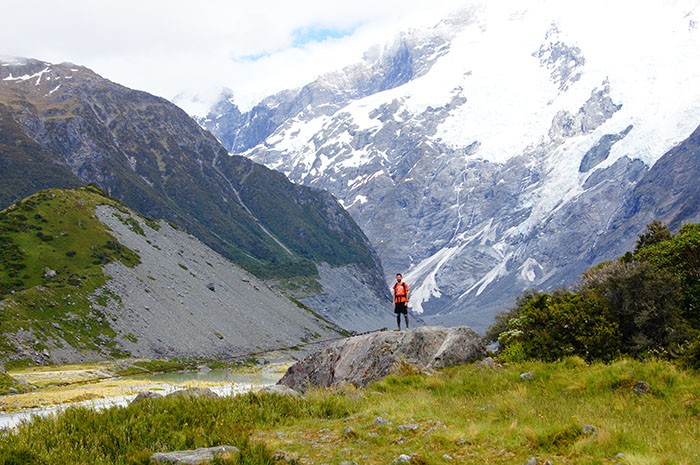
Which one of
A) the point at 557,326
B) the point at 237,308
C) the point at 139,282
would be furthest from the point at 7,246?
the point at 557,326

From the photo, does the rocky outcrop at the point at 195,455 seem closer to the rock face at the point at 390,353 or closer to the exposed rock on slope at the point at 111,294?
the rock face at the point at 390,353

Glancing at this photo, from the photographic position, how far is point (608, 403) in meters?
16.5

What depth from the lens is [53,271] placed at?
130750mm

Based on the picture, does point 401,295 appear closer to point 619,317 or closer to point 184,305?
point 619,317

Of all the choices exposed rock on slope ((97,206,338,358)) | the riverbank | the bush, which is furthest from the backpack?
exposed rock on slope ((97,206,338,358))

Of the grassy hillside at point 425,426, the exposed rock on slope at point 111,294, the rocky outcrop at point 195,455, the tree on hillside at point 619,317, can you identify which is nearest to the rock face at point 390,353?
the tree on hillside at point 619,317

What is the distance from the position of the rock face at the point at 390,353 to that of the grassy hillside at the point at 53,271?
81845 mm

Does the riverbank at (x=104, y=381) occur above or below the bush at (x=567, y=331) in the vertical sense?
below

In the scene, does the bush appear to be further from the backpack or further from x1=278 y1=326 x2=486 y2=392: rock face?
the backpack

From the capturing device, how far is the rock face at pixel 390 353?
26016 millimetres

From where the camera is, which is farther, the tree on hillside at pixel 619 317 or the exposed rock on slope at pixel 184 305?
the exposed rock on slope at pixel 184 305

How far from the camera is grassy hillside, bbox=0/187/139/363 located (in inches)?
4080

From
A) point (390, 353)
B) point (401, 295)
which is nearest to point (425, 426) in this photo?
point (390, 353)

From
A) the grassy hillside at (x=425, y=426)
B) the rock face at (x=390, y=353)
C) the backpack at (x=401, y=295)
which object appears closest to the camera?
the grassy hillside at (x=425, y=426)
